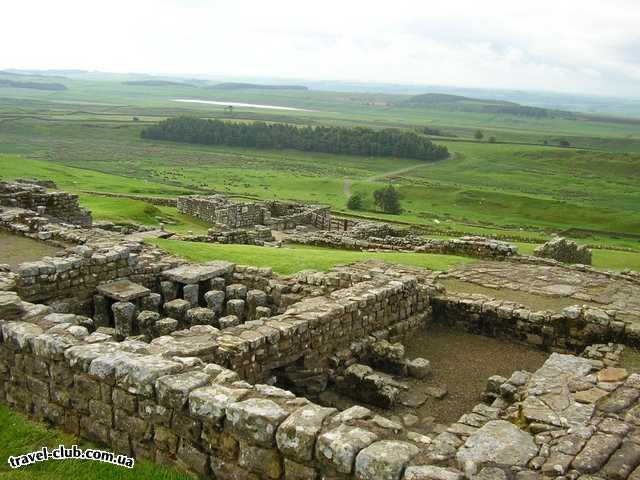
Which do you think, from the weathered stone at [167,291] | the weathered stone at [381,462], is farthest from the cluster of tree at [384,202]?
the weathered stone at [381,462]

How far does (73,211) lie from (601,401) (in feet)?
72.8

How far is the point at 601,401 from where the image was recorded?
8977 millimetres

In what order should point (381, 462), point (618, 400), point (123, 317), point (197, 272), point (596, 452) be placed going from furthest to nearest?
point (197, 272), point (123, 317), point (618, 400), point (596, 452), point (381, 462)

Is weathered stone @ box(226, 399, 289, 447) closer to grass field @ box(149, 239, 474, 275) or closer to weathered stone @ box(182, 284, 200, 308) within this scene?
weathered stone @ box(182, 284, 200, 308)

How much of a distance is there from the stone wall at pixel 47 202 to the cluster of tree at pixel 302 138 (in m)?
107

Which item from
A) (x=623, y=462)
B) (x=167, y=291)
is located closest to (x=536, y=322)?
(x=623, y=462)

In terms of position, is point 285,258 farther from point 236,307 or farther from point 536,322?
point 536,322

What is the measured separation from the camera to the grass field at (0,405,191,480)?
7.25 m

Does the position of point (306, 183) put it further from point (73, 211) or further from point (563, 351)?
point (563, 351)

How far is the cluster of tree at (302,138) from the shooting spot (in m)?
131

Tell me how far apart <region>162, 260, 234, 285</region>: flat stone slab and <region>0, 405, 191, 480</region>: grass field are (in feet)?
22.9

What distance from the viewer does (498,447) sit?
6777 mm

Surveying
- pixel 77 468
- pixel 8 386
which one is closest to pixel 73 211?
pixel 8 386

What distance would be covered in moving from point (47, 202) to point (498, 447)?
22899 millimetres
